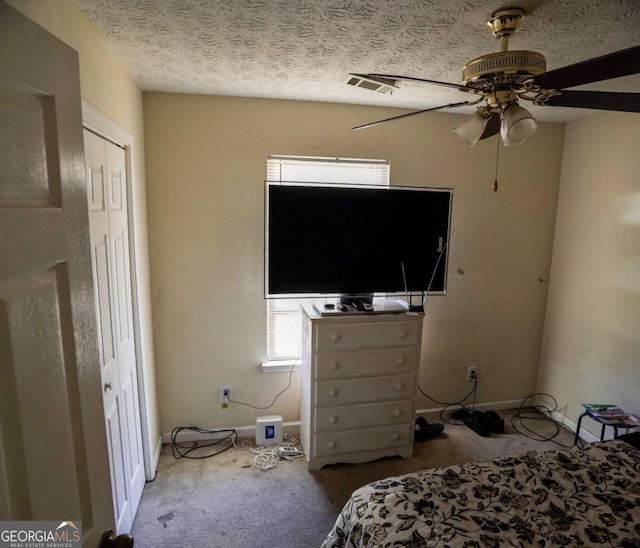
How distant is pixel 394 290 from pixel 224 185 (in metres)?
1.39

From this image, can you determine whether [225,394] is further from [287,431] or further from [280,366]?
[287,431]

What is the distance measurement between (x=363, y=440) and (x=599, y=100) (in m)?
2.25

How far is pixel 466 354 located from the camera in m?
3.23

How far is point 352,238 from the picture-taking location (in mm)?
2564

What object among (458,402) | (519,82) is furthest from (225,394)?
(519,82)

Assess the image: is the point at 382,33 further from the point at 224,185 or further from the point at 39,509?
the point at 39,509

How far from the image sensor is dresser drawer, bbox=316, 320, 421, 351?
242 centimetres

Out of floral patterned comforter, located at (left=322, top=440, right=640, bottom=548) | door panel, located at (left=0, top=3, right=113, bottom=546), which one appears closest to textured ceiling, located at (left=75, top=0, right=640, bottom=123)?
door panel, located at (left=0, top=3, right=113, bottom=546)

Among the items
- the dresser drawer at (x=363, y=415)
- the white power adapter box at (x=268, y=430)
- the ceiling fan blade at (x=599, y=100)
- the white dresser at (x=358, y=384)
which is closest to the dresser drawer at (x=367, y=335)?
the white dresser at (x=358, y=384)

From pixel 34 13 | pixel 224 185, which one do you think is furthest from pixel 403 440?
pixel 34 13

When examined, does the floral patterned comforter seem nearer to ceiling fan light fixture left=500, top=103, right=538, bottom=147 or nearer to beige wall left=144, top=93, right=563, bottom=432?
ceiling fan light fixture left=500, top=103, right=538, bottom=147

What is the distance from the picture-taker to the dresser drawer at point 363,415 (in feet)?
8.23

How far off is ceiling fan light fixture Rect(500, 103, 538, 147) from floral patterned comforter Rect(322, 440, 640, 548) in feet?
4.46

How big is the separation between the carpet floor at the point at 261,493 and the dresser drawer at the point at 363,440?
12 centimetres
